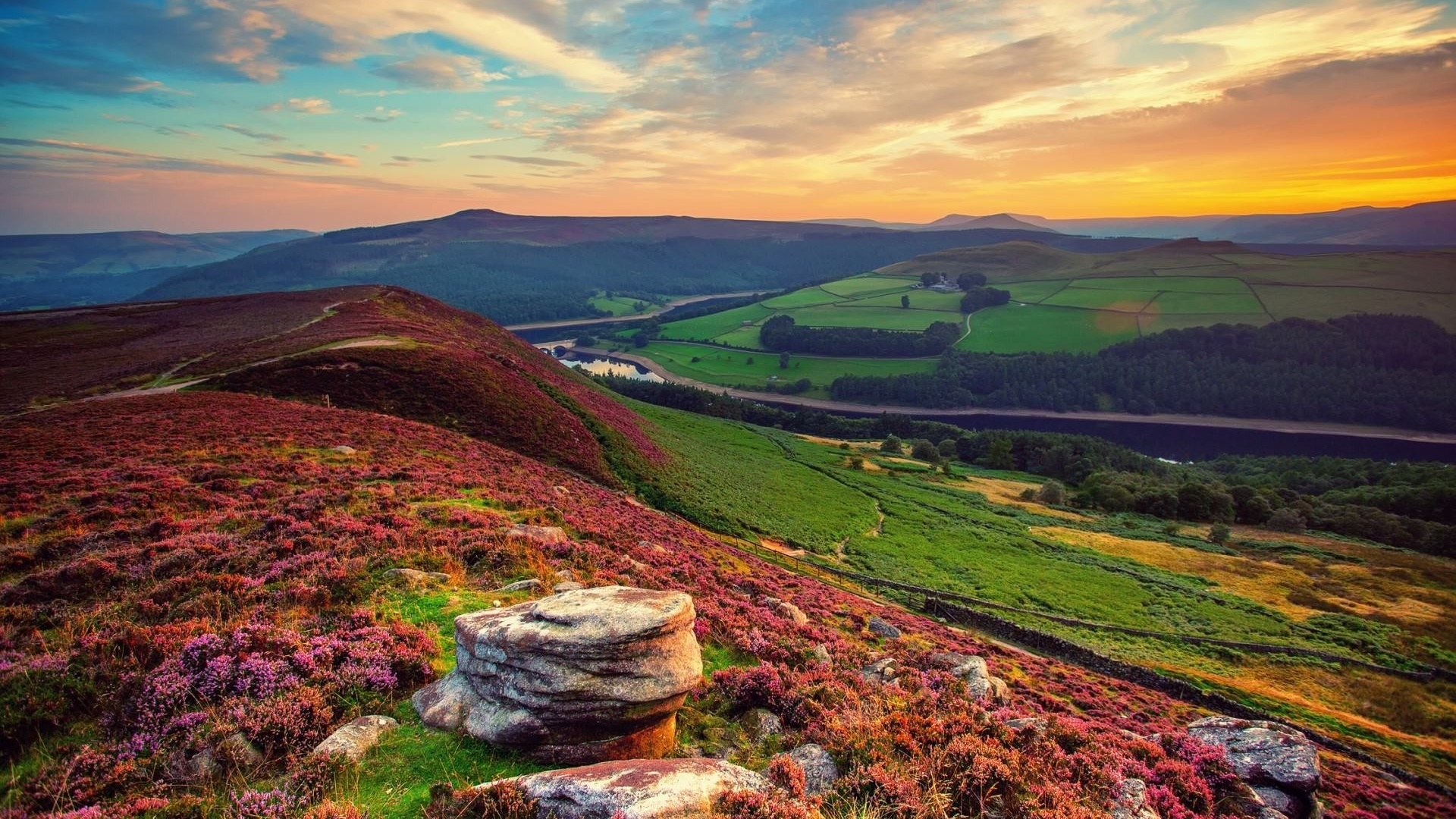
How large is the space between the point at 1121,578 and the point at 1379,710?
651 inches

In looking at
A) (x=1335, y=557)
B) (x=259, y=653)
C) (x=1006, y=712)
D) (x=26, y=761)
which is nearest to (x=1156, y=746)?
(x=1006, y=712)

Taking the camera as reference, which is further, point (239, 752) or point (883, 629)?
point (883, 629)

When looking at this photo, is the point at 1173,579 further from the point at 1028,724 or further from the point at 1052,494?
the point at 1028,724

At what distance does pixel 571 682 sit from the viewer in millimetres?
9336

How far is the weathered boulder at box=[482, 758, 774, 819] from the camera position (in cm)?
748

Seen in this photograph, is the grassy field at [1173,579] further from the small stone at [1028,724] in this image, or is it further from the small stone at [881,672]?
the small stone at [1028,724]

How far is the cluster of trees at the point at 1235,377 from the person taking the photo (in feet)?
482

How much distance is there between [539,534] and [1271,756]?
22.4 m

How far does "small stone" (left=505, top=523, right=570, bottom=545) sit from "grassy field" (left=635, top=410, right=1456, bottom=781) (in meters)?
24.5

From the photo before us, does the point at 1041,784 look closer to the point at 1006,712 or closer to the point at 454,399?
the point at 1006,712

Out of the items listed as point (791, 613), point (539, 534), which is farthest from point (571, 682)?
point (791, 613)

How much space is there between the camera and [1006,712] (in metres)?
15.6

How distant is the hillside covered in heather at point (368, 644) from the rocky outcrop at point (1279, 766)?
2.97ft

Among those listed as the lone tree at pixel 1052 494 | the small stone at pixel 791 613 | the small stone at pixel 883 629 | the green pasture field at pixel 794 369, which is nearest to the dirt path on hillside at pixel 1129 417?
the green pasture field at pixel 794 369
